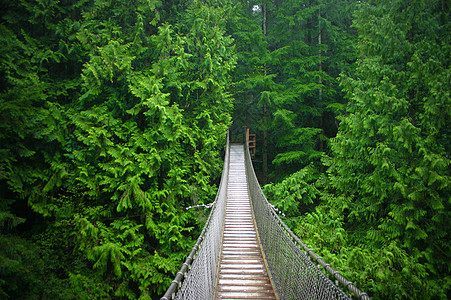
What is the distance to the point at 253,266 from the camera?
4.51 metres

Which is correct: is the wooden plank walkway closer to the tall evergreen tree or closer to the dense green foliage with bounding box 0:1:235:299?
the dense green foliage with bounding box 0:1:235:299

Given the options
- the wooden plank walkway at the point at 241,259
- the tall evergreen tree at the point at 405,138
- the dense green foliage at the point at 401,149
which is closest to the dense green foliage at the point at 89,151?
the wooden plank walkway at the point at 241,259

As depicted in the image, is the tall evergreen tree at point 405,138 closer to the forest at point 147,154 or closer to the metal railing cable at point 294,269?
the forest at point 147,154

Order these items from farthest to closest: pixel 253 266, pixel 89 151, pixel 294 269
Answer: pixel 89 151, pixel 253 266, pixel 294 269

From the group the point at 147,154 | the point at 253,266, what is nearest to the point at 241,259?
the point at 253,266

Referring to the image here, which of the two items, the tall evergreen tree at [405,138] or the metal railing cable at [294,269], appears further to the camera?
the tall evergreen tree at [405,138]

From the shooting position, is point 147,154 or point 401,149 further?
point 147,154

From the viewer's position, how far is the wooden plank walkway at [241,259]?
3797mm

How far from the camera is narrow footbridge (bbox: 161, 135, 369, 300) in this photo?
2.38 meters

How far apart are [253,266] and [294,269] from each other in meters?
1.59

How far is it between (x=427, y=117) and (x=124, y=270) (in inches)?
305

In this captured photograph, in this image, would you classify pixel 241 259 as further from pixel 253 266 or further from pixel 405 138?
pixel 405 138

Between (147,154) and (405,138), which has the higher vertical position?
(405,138)

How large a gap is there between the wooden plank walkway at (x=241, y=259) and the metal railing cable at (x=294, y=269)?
0.20 meters
